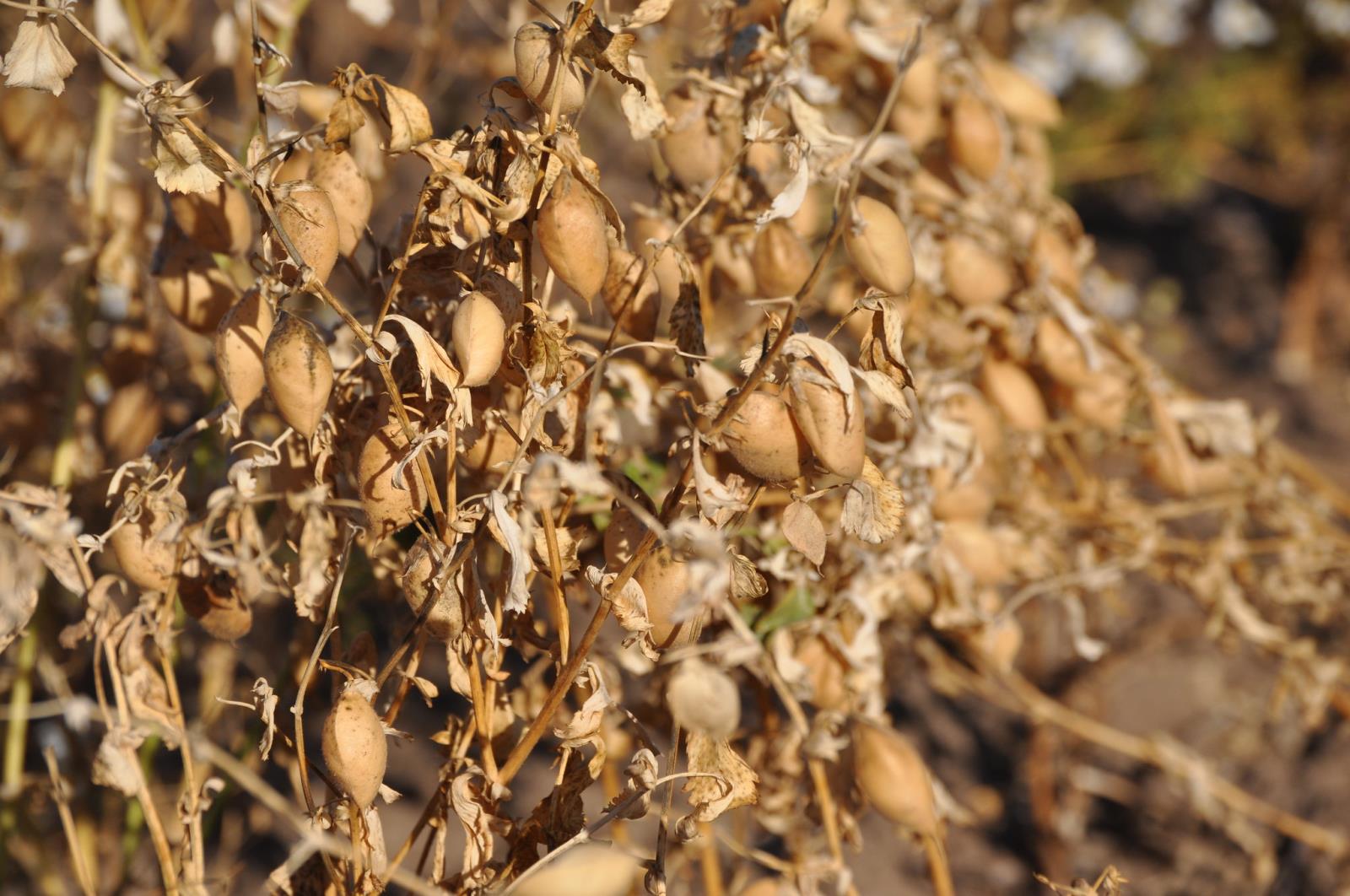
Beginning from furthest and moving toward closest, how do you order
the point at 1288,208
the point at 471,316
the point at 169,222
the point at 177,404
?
the point at 1288,208, the point at 177,404, the point at 169,222, the point at 471,316

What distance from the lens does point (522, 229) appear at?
0.46m

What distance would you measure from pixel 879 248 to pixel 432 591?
0.25 meters

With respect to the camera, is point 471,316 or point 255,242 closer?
point 471,316

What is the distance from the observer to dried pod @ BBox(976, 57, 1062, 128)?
84cm

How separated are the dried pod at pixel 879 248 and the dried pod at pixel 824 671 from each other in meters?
0.24

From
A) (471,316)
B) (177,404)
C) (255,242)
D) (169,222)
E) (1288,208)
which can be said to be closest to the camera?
(471,316)

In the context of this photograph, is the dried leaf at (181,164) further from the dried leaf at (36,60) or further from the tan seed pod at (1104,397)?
the tan seed pod at (1104,397)

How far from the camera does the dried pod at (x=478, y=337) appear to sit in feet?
1.40

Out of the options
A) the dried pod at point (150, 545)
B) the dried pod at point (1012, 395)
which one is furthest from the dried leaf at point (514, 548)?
the dried pod at point (1012, 395)

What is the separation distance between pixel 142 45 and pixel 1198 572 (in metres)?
0.86

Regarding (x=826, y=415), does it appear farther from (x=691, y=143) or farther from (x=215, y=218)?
(x=215, y=218)

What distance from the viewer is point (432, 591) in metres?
0.45

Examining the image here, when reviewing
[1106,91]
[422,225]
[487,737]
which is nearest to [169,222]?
[422,225]

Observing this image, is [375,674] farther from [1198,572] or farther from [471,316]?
[1198,572]
